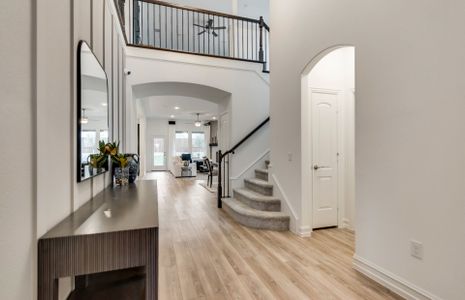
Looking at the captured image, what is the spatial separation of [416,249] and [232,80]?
429cm

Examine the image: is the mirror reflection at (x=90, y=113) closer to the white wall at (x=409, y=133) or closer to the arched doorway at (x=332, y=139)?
the white wall at (x=409, y=133)

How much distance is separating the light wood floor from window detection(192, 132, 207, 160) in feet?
32.0

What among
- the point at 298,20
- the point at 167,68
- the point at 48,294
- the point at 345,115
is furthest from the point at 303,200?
the point at 167,68

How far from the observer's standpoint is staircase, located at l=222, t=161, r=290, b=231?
3658 millimetres

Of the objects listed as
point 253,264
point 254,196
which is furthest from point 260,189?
point 253,264

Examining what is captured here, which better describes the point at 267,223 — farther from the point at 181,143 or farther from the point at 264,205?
the point at 181,143

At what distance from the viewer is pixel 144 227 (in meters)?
1.21

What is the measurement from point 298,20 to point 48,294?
386cm

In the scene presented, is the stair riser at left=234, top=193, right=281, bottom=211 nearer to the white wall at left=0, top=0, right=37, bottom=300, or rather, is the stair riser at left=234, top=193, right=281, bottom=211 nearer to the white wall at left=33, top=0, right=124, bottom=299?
the white wall at left=33, top=0, right=124, bottom=299

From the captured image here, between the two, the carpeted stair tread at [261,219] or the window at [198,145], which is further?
the window at [198,145]

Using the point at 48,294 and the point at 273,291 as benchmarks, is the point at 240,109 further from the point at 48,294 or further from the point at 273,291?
the point at 48,294

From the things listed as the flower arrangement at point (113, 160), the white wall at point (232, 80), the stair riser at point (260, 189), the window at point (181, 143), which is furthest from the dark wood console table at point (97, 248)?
the window at point (181, 143)

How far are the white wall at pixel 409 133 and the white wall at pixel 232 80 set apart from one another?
2556 mm

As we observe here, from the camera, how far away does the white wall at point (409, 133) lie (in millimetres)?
1704
